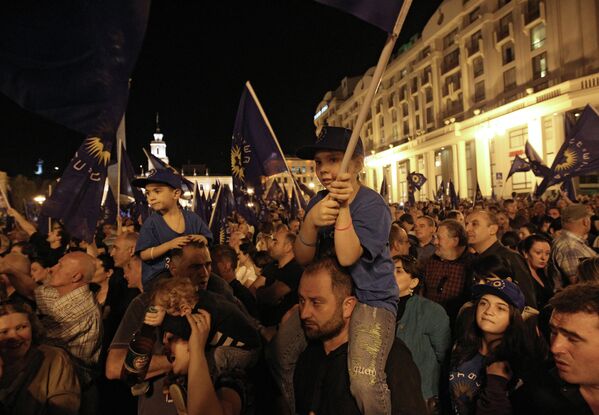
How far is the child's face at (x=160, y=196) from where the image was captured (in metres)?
4.30

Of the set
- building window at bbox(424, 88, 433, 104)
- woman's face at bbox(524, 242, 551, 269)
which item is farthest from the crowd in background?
building window at bbox(424, 88, 433, 104)

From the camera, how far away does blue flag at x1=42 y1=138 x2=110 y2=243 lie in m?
5.78

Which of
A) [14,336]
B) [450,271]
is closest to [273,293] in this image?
[450,271]

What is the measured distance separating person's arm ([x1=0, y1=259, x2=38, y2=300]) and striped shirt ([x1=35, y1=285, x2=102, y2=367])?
1.46 m

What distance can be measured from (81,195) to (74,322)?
2.62m

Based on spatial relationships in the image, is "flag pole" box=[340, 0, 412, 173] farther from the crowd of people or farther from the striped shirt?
the striped shirt

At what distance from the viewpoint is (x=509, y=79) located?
45.9m

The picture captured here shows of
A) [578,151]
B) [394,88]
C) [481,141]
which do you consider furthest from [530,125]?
[394,88]

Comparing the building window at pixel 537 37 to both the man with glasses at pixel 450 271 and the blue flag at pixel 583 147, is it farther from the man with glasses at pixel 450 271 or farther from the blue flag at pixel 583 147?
the man with glasses at pixel 450 271

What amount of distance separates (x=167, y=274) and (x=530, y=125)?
41597mm

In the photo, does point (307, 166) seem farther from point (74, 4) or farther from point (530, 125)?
point (74, 4)

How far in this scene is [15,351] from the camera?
9.85 feet

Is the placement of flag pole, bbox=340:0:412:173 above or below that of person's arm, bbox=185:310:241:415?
above

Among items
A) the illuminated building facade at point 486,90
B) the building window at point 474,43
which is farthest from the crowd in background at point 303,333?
the building window at point 474,43
